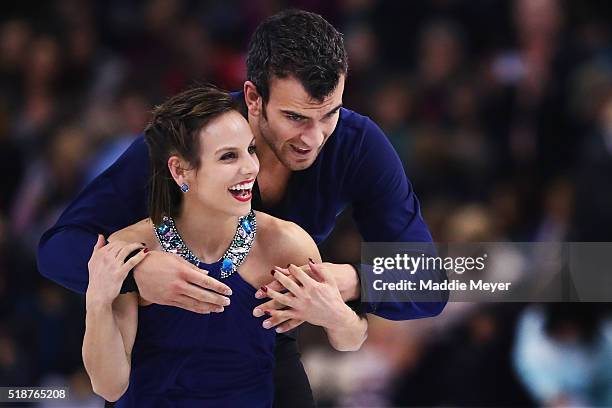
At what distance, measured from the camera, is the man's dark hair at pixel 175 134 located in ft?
10.5

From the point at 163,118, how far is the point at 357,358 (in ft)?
8.92

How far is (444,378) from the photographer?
555cm

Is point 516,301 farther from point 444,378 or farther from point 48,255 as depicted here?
point 48,255

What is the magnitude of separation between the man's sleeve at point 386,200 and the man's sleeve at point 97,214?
0.68 metres

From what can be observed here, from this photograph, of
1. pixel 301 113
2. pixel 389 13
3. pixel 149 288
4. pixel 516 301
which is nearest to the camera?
pixel 149 288

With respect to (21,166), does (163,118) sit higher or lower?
lower

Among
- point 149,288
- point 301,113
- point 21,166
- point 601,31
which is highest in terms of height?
point 601,31

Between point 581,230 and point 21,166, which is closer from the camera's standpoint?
point 581,230

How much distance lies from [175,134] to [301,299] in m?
0.56

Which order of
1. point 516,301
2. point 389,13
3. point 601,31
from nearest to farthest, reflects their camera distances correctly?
1. point 516,301
2. point 601,31
3. point 389,13

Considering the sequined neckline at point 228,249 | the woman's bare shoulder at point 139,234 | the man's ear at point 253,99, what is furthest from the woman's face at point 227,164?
the man's ear at point 253,99

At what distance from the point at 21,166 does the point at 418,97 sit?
2.32 meters

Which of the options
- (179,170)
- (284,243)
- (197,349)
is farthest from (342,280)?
(179,170)

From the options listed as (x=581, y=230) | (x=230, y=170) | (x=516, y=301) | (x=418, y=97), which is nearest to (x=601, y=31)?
(x=418, y=97)
